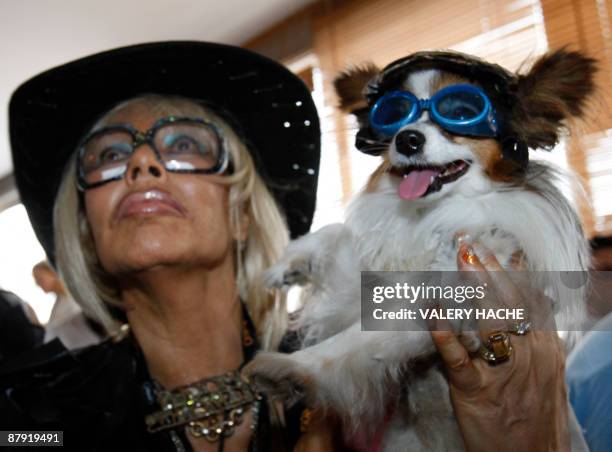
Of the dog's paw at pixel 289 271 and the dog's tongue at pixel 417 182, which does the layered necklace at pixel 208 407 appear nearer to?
the dog's paw at pixel 289 271

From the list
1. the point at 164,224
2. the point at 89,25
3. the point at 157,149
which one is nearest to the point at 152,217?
the point at 164,224

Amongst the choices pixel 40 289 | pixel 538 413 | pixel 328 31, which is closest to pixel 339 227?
pixel 328 31

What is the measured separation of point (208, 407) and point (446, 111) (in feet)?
2.28

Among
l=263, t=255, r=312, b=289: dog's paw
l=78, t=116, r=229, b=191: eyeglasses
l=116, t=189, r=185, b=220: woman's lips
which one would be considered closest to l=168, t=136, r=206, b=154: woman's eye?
l=78, t=116, r=229, b=191: eyeglasses

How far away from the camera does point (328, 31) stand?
89 cm

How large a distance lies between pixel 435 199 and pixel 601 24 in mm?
308

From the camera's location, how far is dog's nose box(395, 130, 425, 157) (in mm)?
760

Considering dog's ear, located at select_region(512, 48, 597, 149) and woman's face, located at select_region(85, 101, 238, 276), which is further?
woman's face, located at select_region(85, 101, 238, 276)

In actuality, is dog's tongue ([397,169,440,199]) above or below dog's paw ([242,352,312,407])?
above

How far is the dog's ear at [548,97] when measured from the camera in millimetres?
753

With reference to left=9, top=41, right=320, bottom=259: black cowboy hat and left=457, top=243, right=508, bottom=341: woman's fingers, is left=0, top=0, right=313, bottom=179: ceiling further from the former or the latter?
left=457, top=243, right=508, bottom=341: woman's fingers

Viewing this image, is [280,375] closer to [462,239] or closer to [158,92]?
[462,239]

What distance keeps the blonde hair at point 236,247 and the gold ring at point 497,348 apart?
539mm

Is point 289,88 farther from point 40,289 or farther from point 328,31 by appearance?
point 40,289
